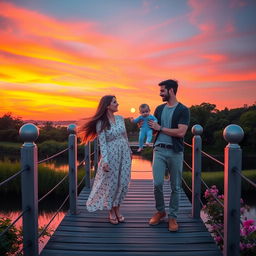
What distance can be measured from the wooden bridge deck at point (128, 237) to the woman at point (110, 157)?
0.23 meters

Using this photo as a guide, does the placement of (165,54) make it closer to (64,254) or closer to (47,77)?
(47,77)

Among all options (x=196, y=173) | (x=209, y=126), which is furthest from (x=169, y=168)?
(x=209, y=126)

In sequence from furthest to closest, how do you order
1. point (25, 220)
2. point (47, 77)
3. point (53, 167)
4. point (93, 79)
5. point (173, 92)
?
point (93, 79), point (47, 77), point (53, 167), point (173, 92), point (25, 220)

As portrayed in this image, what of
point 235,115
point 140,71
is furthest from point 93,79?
point 235,115

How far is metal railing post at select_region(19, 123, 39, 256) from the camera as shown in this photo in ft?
8.00

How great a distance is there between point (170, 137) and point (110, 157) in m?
0.72

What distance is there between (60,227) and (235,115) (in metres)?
49.7

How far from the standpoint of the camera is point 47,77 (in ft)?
62.3

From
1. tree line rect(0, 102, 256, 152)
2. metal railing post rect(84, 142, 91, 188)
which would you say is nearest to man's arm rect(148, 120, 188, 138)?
metal railing post rect(84, 142, 91, 188)

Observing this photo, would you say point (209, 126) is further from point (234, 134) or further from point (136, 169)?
point (234, 134)

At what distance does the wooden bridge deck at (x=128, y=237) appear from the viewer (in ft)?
9.50

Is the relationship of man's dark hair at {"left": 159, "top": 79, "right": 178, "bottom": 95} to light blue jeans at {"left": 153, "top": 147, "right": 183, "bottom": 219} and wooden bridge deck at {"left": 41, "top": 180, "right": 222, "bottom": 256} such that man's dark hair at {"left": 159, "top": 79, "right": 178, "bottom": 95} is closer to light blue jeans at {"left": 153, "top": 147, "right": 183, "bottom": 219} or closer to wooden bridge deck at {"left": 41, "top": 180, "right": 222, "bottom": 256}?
light blue jeans at {"left": 153, "top": 147, "right": 183, "bottom": 219}

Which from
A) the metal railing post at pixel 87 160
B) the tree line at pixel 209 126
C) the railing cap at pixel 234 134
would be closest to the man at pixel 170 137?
the railing cap at pixel 234 134

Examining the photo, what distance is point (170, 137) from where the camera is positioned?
3.35m
